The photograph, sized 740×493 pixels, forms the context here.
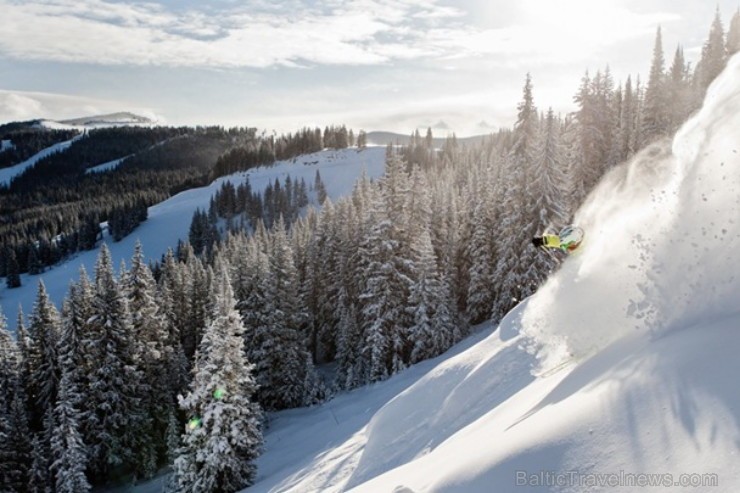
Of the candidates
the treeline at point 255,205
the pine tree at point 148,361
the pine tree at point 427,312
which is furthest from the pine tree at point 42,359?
the treeline at point 255,205

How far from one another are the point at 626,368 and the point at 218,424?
19187 mm

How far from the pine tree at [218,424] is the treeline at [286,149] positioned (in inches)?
6430

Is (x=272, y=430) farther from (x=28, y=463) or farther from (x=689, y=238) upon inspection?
(x=689, y=238)

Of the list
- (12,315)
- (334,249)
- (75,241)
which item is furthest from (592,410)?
(75,241)

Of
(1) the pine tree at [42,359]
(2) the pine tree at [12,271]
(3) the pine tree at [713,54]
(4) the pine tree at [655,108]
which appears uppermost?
(3) the pine tree at [713,54]

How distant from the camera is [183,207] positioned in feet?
524

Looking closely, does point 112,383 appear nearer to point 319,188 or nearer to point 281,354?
point 281,354

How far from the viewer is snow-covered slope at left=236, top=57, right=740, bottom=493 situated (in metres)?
5.63

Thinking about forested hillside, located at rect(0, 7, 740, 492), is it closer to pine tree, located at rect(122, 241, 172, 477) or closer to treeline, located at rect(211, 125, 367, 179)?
pine tree, located at rect(122, 241, 172, 477)

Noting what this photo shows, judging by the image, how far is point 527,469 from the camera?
6.15m

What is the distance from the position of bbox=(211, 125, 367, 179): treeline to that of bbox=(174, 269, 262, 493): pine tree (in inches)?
6430

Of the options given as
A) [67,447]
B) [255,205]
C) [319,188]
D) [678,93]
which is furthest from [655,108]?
[319,188]

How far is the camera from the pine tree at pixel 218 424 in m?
22.4

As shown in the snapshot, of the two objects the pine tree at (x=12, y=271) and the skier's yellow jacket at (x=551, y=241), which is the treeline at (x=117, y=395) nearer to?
the skier's yellow jacket at (x=551, y=241)
